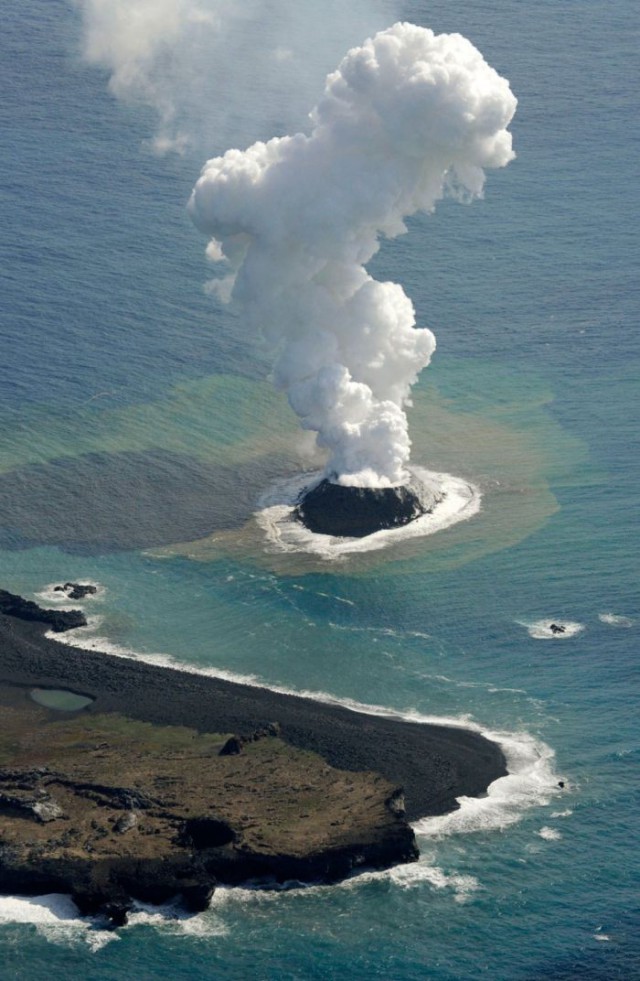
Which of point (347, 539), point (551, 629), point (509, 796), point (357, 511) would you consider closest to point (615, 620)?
point (551, 629)

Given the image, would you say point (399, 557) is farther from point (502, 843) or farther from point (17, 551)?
point (502, 843)

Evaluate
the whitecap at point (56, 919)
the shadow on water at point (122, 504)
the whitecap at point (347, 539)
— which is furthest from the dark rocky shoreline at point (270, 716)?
the whitecap at point (347, 539)

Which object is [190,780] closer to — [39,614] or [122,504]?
[39,614]

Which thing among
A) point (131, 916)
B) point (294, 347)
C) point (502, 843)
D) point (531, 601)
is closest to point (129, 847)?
point (131, 916)

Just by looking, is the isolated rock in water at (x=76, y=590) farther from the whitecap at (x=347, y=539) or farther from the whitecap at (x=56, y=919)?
the whitecap at (x=56, y=919)

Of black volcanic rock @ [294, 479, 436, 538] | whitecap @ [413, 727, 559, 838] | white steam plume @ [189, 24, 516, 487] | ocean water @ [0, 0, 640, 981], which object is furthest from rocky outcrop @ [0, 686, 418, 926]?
white steam plume @ [189, 24, 516, 487]

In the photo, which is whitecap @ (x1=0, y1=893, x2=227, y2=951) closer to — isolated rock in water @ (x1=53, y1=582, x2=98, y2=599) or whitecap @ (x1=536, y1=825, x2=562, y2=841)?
whitecap @ (x1=536, y1=825, x2=562, y2=841)

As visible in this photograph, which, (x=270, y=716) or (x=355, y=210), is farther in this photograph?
(x=355, y=210)
